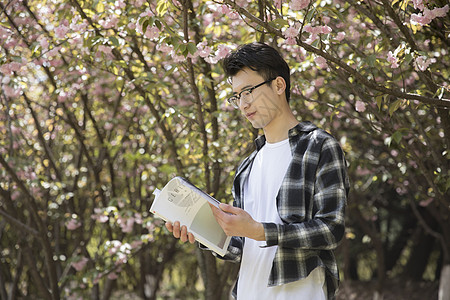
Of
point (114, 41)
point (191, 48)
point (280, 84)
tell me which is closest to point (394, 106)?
point (280, 84)

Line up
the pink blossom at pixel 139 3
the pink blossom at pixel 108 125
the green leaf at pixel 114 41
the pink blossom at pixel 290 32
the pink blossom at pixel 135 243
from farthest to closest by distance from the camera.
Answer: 1. the pink blossom at pixel 108 125
2. the pink blossom at pixel 135 243
3. the pink blossom at pixel 139 3
4. the green leaf at pixel 114 41
5. the pink blossom at pixel 290 32

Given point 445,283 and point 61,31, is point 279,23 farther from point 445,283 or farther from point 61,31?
point 445,283

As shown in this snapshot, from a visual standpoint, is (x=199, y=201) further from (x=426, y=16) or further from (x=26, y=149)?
(x=26, y=149)

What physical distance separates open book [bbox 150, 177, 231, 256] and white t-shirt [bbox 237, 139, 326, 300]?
0.39 ft

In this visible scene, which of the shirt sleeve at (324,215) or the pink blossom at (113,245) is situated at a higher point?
the shirt sleeve at (324,215)

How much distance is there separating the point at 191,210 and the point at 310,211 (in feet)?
1.33

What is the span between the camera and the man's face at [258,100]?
2193 mm

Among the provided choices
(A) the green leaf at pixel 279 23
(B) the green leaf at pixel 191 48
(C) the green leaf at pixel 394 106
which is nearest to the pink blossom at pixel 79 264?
(B) the green leaf at pixel 191 48

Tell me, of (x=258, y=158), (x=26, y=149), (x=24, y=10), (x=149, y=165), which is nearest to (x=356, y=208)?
(x=149, y=165)

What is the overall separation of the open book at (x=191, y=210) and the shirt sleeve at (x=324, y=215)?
0.24m

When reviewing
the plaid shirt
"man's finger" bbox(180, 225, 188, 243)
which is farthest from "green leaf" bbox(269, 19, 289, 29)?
"man's finger" bbox(180, 225, 188, 243)

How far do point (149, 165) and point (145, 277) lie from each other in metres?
2.06

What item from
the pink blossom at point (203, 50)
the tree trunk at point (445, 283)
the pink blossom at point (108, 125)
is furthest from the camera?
the tree trunk at point (445, 283)

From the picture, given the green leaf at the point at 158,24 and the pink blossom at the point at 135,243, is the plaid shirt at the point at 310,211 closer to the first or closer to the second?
the green leaf at the point at 158,24
